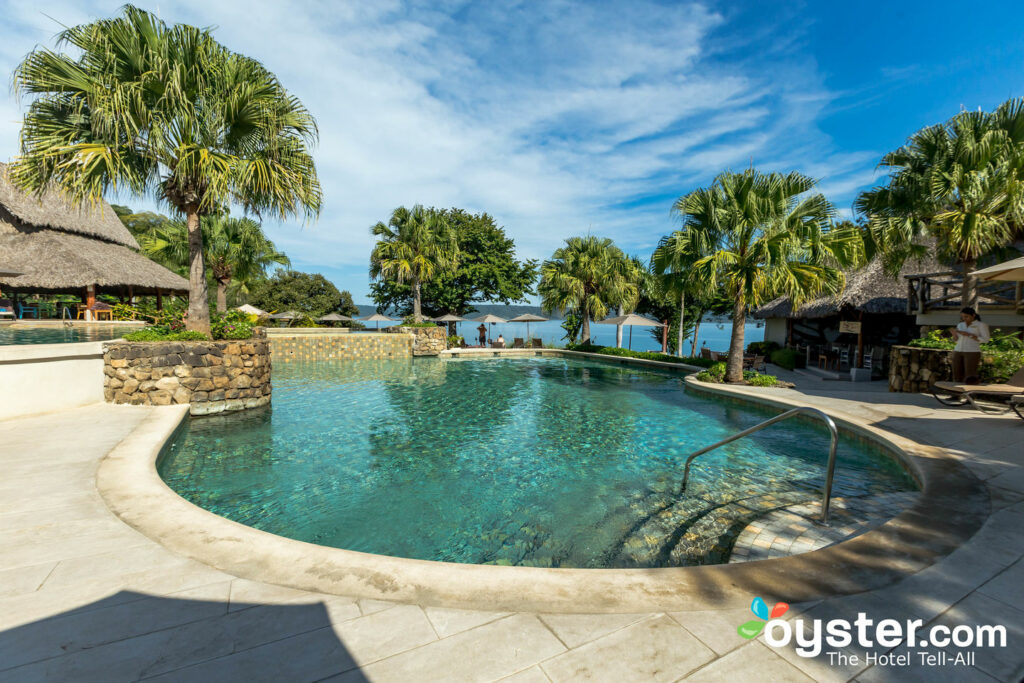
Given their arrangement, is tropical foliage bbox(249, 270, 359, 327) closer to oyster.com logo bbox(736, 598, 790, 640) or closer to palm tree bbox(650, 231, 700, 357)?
palm tree bbox(650, 231, 700, 357)

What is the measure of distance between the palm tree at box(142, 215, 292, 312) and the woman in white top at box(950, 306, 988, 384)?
28.6 metres

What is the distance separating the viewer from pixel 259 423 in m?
9.05

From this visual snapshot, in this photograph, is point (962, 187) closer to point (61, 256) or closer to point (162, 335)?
point (162, 335)

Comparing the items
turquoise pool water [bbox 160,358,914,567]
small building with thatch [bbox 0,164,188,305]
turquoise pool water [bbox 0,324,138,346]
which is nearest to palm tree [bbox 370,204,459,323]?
small building with thatch [bbox 0,164,188,305]

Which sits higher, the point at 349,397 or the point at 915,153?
the point at 915,153

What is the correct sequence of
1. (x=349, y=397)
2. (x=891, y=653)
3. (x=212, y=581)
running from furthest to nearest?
1. (x=349, y=397)
2. (x=212, y=581)
3. (x=891, y=653)

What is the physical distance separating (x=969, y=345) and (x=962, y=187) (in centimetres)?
437

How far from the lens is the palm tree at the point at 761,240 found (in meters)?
11.7

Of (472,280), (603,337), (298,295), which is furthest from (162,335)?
(603,337)

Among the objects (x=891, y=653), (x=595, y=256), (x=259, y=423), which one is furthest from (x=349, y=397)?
(x=595, y=256)

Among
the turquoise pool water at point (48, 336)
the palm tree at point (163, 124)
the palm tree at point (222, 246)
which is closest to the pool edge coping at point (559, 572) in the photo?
the turquoise pool water at point (48, 336)

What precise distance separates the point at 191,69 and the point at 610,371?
17115 mm

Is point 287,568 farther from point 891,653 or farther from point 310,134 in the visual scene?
point 310,134

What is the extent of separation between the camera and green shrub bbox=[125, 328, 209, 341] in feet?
29.3
